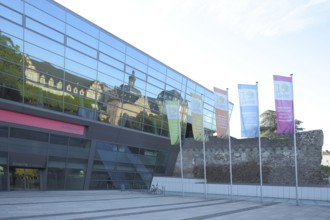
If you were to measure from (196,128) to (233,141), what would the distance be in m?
11.8

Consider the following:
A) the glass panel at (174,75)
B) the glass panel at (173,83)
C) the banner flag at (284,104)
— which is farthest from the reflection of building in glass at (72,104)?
the banner flag at (284,104)

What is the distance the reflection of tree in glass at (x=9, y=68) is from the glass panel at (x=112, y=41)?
9.65 meters

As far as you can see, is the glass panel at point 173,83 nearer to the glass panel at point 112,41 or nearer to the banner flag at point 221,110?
the glass panel at point 112,41

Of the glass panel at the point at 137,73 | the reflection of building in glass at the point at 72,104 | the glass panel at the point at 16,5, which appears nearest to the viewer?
the glass panel at the point at 16,5

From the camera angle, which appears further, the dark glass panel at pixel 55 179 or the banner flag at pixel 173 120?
the banner flag at pixel 173 120

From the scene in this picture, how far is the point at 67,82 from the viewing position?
3105 cm

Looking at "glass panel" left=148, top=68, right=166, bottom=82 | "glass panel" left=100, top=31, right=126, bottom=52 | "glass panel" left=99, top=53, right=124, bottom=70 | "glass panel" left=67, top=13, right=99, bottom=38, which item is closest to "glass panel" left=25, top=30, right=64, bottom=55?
"glass panel" left=67, top=13, right=99, bottom=38

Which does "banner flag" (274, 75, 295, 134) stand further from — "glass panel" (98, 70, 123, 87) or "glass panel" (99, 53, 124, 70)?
"glass panel" (99, 53, 124, 70)

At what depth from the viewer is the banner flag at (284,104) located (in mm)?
23438

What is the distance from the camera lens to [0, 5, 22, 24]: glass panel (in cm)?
2564

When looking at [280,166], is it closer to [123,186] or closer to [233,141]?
[233,141]

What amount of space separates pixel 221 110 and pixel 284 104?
5356 millimetres

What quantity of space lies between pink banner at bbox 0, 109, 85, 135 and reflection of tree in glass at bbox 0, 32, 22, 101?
1.29m

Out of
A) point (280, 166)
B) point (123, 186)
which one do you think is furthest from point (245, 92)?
point (123, 186)
